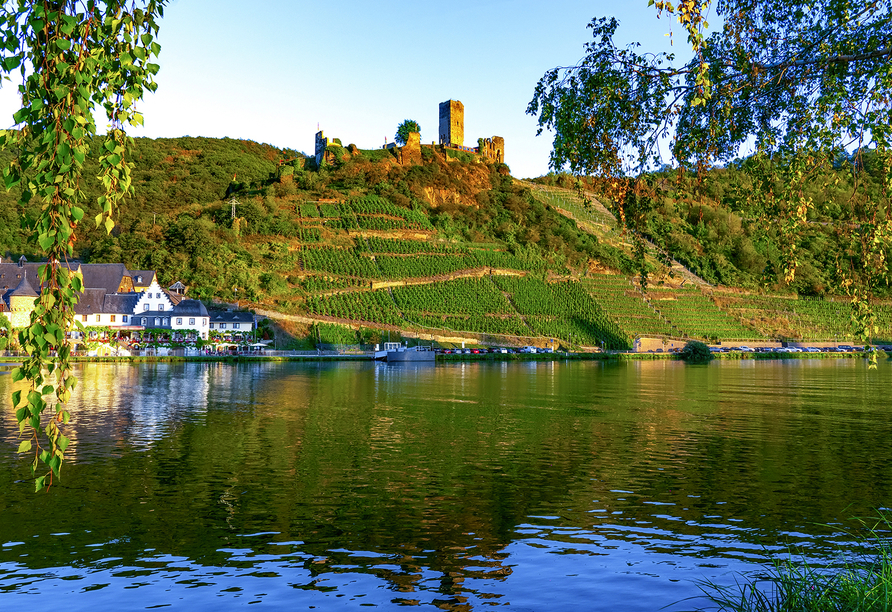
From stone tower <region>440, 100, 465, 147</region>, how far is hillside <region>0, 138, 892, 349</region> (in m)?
6.69

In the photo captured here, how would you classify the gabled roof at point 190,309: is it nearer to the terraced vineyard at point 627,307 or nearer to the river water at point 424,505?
the terraced vineyard at point 627,307

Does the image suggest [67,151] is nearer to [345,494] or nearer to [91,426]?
[345,494]

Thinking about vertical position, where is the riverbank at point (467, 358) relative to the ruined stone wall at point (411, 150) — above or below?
below

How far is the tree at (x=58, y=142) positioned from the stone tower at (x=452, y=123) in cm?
15316

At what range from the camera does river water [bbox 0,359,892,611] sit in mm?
11273

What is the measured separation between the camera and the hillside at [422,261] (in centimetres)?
9844

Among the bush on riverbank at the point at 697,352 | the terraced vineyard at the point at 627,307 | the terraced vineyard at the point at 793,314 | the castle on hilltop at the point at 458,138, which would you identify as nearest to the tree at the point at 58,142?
the bush on riverbank at the point at 697,352

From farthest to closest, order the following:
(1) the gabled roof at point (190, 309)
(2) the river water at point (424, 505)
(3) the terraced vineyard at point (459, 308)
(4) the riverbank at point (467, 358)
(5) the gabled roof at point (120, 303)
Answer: (3) the terraced vineyard at point (459, 308) → (5) the gabled roof at point (120, 303) → (1) the gabled roof at point (190, 309) → (4) the riverbank at point (467, 358) → (2) the river water at point (424, 505)

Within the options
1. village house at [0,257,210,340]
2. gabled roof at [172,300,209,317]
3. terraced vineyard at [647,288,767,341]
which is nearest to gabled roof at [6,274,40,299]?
village house at [0,257,210,340]

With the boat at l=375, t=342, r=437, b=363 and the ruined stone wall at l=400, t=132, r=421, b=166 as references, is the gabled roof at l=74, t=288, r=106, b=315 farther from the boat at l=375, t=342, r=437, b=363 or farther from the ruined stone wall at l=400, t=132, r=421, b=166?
the ruined stone wall at l=400, t=132, r=421, b=166

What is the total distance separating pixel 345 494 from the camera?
1731 cm

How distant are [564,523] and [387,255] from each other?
94.8 meters

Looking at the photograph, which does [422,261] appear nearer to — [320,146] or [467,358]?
[467,358]

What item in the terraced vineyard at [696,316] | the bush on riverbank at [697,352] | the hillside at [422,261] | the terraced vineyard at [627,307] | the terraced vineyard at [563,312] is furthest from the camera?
the terraced vineyard at [696,316]
